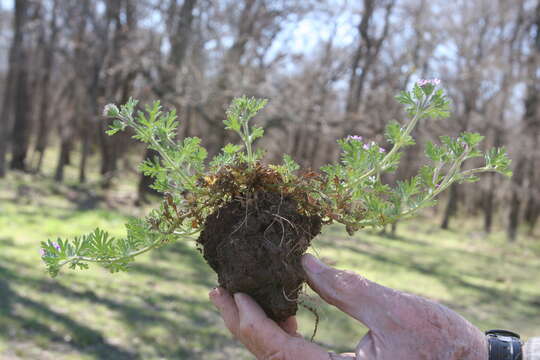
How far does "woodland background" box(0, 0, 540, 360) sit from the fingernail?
0.64ft

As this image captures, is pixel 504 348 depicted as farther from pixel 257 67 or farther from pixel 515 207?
pixel 515 207

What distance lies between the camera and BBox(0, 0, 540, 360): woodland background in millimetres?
5910

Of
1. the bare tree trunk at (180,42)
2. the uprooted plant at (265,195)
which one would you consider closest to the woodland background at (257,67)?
the bare tree trunk at (180,42)

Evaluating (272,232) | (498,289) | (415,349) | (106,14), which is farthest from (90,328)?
(106,14)

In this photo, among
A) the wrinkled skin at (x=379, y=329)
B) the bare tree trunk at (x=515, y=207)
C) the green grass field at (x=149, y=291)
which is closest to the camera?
the wrinkled skin at (x=379, y=329)

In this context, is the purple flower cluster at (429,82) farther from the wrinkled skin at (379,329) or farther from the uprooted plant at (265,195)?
the wrinkled skin at (379,329)

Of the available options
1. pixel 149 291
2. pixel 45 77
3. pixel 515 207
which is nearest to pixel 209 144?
pixel 45 77

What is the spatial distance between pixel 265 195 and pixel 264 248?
0.78ft

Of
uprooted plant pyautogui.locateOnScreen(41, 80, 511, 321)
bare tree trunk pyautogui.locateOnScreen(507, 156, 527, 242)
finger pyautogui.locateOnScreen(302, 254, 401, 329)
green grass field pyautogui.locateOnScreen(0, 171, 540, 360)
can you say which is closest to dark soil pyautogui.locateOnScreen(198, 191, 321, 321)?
uprooted plant pyautogui.locateOnScreen(41, 80, 511, 321)

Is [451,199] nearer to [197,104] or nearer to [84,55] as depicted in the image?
[197,104]

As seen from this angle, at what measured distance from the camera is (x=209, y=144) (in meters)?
17.3

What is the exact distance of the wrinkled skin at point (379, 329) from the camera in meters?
1.82

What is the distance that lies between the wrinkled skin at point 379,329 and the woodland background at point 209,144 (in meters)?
0.23

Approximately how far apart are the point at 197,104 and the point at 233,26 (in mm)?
4808
